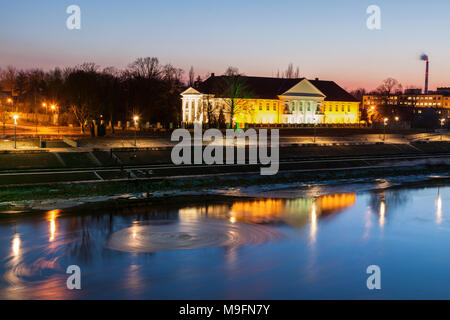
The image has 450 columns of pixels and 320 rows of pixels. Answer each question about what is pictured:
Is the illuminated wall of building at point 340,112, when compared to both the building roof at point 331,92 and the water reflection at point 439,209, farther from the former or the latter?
the water reflection at point 439,209

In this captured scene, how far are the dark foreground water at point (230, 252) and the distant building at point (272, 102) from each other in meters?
55.7

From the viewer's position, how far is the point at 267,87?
9681cm

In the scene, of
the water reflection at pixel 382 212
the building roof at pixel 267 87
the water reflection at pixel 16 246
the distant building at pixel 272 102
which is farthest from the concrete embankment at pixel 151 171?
the building roof at pixel 267 87

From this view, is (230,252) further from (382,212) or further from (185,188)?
(185,188)

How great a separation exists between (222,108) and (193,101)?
5894mm

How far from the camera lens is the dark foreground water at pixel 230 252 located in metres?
16.0

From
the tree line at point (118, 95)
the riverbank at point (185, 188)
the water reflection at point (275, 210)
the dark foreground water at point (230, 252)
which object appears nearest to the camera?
the dark foreground water at point (230, 252)

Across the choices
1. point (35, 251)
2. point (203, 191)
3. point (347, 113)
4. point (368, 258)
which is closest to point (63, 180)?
point (203, 191)

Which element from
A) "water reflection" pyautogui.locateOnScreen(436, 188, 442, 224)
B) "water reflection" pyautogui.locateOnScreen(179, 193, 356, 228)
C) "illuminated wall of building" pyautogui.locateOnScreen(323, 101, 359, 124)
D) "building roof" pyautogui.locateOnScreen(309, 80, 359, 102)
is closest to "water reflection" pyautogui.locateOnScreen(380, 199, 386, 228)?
"water reflection" pyautogui.locateOnScreen(179, 193, 356, 228)

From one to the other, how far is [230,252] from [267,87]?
259 feet

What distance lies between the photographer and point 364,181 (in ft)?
138

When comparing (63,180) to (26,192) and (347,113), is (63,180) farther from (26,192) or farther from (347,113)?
(347,113)

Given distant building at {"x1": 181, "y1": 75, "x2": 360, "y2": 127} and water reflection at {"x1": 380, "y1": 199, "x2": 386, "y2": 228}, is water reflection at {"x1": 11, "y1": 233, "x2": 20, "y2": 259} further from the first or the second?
distant building at {"x1": 181, "y1": 75, "x2": 360, "y2": 127}

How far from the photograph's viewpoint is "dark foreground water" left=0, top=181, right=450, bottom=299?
1602 centimetres
